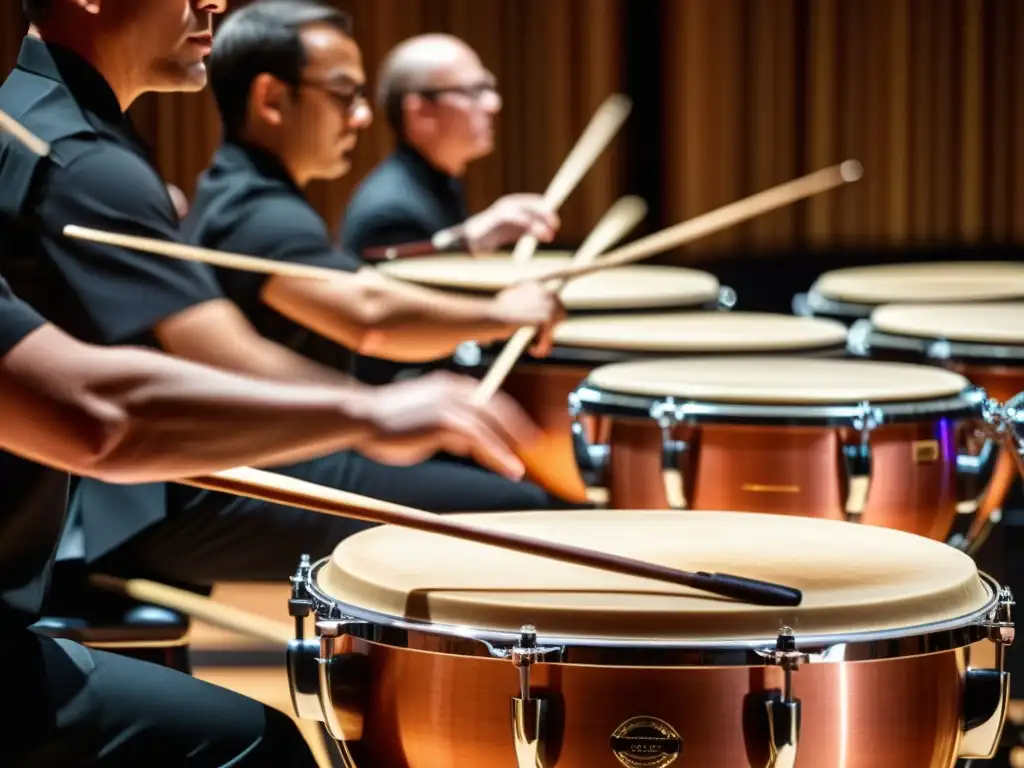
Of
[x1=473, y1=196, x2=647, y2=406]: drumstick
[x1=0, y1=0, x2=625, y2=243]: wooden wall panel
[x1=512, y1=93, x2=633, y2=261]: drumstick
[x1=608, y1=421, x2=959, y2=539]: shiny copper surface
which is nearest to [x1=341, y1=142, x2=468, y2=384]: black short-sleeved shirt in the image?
[x1=512, y1=93, x2=633, y2=261]: drumstick

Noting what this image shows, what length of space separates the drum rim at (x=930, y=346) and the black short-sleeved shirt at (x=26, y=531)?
6.37 ft

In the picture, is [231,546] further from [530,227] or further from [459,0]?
[459,0]

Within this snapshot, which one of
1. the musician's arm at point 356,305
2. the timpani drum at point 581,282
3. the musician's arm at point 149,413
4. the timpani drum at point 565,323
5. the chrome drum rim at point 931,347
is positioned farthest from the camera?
the timpani drum at point 581,282

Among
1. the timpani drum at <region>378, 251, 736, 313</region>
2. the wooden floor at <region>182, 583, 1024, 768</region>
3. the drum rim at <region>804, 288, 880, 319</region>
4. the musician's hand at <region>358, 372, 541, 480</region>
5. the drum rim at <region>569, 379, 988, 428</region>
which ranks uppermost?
the musician's hand at <region>358, 372, 541, 480</region>

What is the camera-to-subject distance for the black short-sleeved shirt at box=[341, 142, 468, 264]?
13.1 ft

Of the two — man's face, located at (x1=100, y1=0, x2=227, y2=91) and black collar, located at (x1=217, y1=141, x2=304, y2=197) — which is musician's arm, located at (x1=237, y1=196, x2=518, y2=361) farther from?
man's face, located at (x1=100, y1=0, x2=227, y2=91)

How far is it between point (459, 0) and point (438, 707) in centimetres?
441

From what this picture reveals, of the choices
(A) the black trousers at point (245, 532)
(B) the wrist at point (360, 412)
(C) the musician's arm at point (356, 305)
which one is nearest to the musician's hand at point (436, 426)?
(B) the wrist at point (360, 412)

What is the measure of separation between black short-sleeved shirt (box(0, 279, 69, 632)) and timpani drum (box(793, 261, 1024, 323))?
2.51m

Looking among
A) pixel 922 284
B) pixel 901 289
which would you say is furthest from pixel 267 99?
pixel 922 284

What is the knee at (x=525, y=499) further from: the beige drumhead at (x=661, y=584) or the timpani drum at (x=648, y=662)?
the timpani drum at (x=648, y=662)

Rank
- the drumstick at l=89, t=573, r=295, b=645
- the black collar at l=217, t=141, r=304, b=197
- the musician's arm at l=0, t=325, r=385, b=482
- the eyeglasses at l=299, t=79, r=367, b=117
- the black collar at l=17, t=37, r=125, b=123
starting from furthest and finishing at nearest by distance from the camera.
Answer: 1. the eyeglasses at l=299, t=79, r=367, b=117
2. the black collar at l=217, t=141, r=304, b=197
3. the drumstick at l=89, t=573, r=295, b=645
4. the black collar at l=17, t=37, r=125, b=123
5. the musician's arm at l=0, t=325, r=385, b=482

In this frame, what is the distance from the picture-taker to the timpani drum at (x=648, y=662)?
159cm

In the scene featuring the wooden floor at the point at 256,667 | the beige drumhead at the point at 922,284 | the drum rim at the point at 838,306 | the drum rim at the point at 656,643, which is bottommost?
the wooden floor at the point at 256,667
